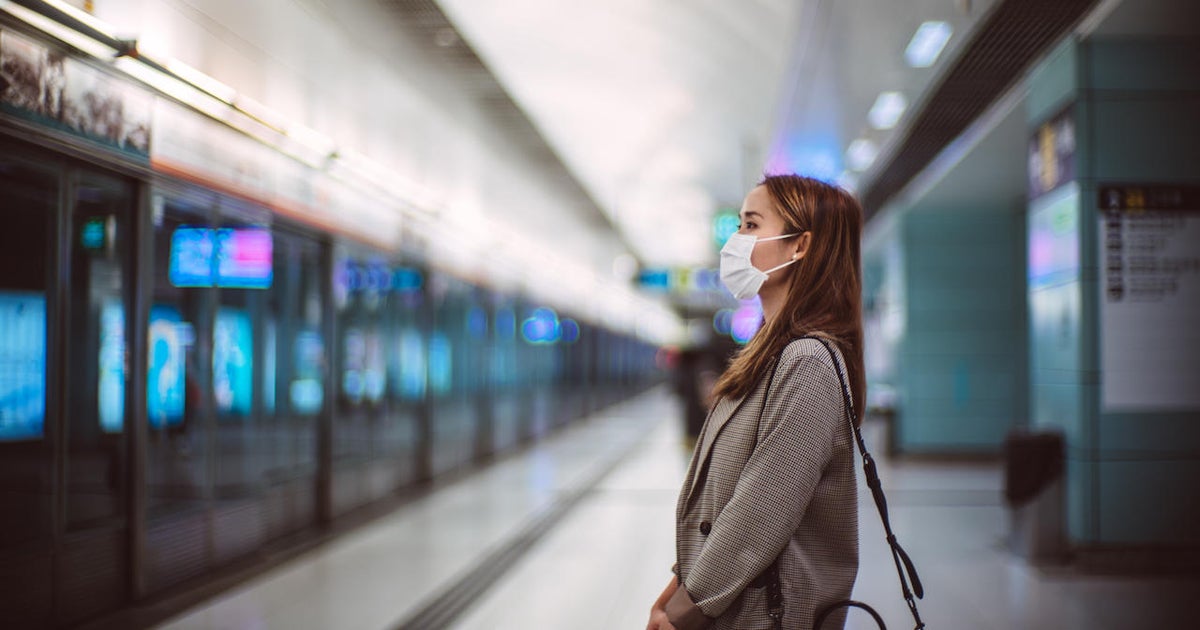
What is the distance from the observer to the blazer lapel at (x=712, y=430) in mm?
1611

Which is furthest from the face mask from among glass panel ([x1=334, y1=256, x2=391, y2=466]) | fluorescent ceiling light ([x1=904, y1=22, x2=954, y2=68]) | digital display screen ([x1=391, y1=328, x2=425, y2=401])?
digital display screen ([x1=391, y1=328, x2=425, y2=401])

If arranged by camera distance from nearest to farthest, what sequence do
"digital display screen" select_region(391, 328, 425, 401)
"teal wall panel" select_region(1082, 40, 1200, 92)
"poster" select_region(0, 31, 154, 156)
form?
"poster" select_region(0, 31, 154, 156) → "teal wall panel" select_region(1082, 40, 1200, 92) → "digital display screen" select_region(391, 328, 425, 401)

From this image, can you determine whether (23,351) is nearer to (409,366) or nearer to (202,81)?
(202,81)

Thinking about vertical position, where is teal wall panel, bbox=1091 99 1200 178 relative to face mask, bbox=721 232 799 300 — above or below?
above

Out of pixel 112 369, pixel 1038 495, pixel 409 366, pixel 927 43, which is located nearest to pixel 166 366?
pixel 112 369

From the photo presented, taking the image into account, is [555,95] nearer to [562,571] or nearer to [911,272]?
[562,571]

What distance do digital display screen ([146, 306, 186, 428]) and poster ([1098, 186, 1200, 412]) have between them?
19.2ft

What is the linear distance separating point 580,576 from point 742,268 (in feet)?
14.7

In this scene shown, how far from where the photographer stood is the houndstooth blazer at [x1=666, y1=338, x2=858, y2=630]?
4.81ft

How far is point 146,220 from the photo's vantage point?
4.95 metres

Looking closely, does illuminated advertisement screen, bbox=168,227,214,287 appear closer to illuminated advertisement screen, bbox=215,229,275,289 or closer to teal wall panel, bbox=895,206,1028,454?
illuminated advertisement screen, bbox=215,229,275,289

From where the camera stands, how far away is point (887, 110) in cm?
797

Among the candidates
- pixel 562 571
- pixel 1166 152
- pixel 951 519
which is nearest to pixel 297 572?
pixel 562 571

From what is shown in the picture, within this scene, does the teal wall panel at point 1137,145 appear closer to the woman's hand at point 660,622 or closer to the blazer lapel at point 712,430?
the blazer lapel at point 712,430
